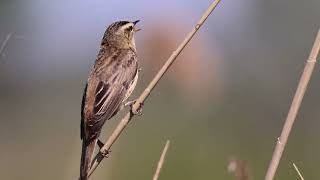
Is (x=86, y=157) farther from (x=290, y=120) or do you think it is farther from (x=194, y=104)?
(x=194, y=104)

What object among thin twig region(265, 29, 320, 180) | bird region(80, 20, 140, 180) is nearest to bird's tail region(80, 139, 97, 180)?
bird region(80, 20, 140, 180)

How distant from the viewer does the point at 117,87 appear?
16.5ft

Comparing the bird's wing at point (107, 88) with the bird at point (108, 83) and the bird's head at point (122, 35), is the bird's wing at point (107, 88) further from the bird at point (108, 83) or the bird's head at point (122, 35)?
the bird's head at point (122, 35)

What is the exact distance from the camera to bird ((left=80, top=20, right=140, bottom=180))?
4.65 metres

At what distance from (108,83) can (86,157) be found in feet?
2.64

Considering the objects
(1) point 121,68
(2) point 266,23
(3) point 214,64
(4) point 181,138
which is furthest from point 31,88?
(1) point 121,68

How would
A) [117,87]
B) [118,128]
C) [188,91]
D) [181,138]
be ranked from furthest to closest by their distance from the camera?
[181,138]
[188,91]
[117,87]
[118,128]

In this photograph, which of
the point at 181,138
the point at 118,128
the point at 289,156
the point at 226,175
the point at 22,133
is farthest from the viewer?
the point at 22,133

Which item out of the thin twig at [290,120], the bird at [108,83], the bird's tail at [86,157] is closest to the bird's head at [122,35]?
the bird at [108,83]

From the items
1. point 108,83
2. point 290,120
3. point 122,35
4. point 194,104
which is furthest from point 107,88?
point 194,104

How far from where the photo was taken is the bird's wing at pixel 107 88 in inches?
186

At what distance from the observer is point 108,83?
5.05 metres

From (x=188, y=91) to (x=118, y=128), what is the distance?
9886 mm

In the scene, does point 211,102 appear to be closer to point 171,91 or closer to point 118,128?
point 171,91
